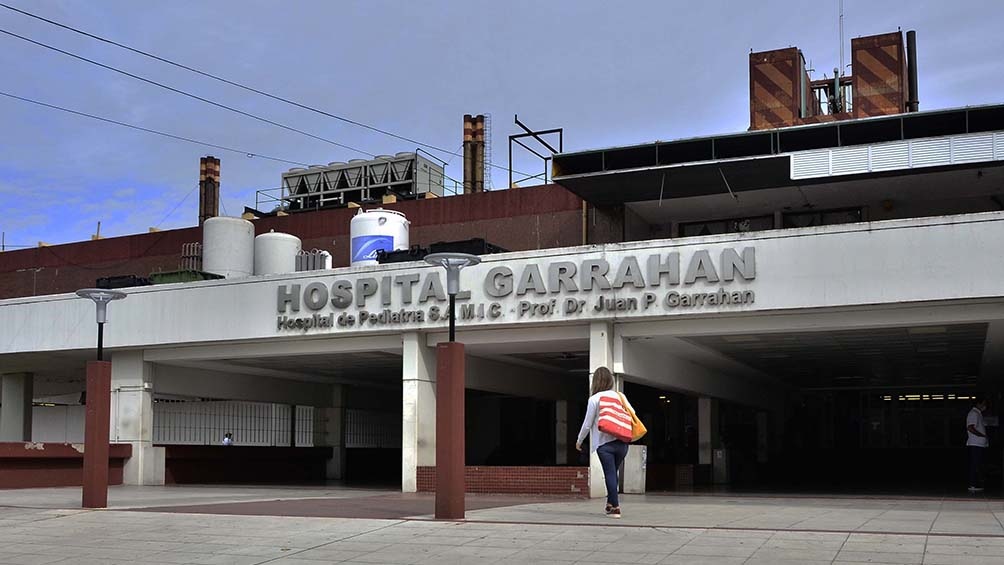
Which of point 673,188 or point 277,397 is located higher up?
point 673,188

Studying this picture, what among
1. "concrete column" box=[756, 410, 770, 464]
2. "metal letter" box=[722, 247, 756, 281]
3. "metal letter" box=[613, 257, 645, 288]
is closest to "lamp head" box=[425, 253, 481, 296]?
"metal letter" box=[613, 257, 645, 288]

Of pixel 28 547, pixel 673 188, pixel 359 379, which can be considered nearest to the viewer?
pixel 28 547

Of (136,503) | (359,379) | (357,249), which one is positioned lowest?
(136,503)

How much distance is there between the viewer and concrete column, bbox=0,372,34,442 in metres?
30.7

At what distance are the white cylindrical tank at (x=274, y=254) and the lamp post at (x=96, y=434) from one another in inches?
504

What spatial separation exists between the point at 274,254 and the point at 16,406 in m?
9.39

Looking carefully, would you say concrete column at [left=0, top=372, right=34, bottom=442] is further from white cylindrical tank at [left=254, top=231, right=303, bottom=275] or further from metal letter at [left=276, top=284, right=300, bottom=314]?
metal letter at [left=276, top=284, right=300, bottom=314]

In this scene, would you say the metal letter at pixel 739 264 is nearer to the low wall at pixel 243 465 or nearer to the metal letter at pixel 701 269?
the metal letter at pixel 701 269

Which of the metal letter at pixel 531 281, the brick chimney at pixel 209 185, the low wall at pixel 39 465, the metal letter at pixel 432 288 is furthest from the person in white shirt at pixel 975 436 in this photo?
the brick chimney at pixel 209 185

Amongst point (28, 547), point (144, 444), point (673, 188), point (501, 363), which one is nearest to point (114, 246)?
point (144, 444)

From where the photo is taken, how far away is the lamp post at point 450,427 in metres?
12.6

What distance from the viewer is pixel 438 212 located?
2914 centimetres

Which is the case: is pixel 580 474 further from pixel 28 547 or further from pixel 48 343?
pixel 48 343

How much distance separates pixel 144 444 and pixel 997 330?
61.7 feet
